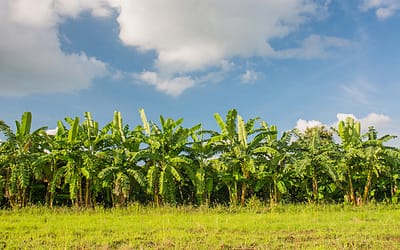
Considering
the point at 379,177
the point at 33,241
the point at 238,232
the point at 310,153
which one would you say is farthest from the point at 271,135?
the point at 33,241

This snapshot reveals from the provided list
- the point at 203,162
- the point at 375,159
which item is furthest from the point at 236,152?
the point at 375,159

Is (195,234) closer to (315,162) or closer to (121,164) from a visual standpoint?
(121,164)

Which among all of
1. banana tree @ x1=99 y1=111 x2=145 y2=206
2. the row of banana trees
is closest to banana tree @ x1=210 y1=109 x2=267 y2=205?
the row of banana trees

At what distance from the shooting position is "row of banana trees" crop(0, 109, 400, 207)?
14172mm

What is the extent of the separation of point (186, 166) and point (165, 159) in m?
0.81

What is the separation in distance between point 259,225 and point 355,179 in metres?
8.55

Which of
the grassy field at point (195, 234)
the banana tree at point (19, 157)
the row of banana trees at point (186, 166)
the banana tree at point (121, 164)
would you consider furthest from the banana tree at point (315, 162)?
the banana tree at point (19, 157)

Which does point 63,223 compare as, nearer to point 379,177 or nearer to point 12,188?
point 12,188

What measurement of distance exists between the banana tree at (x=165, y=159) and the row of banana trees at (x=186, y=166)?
0.12 ft

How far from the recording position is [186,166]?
1488 centimetres

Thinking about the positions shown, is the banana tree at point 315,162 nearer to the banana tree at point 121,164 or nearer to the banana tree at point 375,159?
the banana tree at point 375,159

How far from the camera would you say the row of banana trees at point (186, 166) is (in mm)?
14172

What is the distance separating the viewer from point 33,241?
24.3ft

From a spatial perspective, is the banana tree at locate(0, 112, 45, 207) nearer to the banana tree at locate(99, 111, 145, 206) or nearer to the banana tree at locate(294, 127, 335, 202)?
the banana tree at locate(99, 111, 145, 206)
